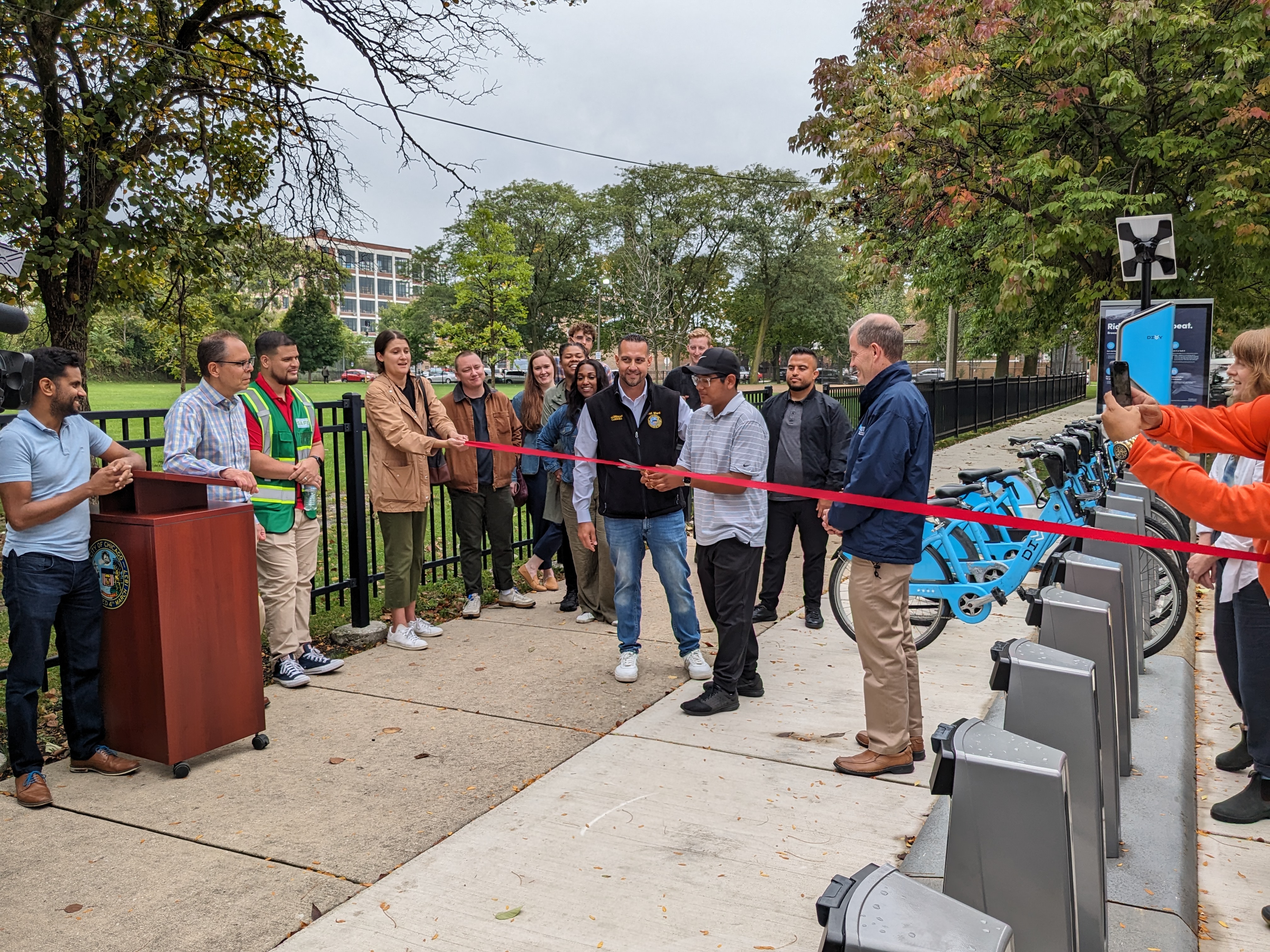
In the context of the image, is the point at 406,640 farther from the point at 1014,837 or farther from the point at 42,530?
the point at 1014,837

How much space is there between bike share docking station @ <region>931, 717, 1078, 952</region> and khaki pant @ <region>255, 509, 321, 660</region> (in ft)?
13.4

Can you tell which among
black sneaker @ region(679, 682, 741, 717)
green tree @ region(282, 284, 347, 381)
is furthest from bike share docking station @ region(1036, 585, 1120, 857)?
green tree @ region(282, 284, 347, 381)

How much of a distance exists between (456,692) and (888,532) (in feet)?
8.86

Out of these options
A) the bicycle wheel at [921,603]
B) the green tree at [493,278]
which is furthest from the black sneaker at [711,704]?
the green tree at [493,278]

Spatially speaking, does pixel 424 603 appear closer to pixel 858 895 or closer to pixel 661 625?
pixel 661 625

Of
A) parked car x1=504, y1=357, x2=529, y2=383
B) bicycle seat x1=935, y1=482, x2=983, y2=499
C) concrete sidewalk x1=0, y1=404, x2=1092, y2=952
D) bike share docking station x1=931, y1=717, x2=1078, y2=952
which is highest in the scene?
parked car x1=504, y1=357, x2=529, y2=383

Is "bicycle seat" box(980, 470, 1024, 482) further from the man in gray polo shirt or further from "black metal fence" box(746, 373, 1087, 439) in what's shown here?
"black metal fence" box(746, 373, 1087, 439)

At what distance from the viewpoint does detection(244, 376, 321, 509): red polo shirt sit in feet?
17.4

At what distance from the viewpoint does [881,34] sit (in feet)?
50.7

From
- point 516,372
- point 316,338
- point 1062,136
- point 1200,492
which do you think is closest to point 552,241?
point 516,372

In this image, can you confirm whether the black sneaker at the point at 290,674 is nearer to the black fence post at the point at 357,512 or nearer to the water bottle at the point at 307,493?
the water bottle at the point at 307,493

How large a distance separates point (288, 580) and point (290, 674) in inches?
22.3

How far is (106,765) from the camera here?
432 centimetres

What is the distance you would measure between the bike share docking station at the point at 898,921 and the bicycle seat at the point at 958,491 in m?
4.72
